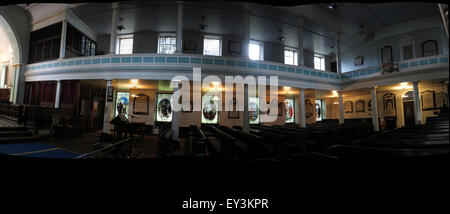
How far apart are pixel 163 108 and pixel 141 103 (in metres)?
1.34

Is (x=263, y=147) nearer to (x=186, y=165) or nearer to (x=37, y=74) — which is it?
(x=186, y=165)

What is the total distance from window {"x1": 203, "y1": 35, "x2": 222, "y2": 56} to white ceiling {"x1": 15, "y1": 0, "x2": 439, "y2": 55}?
1.49 ft

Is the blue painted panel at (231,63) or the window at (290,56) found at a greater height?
the window at (290,56)

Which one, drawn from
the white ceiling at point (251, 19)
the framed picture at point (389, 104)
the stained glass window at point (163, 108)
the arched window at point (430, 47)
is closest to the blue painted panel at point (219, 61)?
the white ceiling at point (251, 19)

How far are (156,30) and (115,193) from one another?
36.3ft

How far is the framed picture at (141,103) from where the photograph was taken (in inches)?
394

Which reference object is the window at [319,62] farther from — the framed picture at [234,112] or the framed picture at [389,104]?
the framed picture at [234,112]

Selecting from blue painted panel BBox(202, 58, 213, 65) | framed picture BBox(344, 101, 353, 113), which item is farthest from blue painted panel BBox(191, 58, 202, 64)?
framed picture BBox(344, 101, 353, 113)

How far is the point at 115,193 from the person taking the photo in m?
0.75

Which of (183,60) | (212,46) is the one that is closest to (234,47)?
(212,46)

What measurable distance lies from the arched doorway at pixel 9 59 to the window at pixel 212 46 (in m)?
7.60

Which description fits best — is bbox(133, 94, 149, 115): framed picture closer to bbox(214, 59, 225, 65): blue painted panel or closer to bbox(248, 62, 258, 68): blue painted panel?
bbox(214, 59, 225, 65): blue painted panel

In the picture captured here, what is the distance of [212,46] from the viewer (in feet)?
34.4
